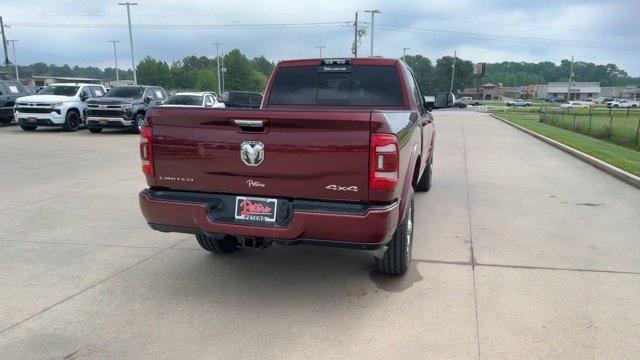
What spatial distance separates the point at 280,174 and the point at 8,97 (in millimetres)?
20768

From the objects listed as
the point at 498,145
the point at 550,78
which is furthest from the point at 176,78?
the point at 550,78

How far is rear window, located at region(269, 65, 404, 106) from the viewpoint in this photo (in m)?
5.15

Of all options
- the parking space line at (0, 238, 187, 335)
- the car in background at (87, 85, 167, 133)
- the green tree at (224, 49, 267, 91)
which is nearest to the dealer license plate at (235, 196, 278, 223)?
the parking space line at (0, 238, 187, 335)

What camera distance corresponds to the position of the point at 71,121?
59.7 ft

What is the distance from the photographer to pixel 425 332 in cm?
331

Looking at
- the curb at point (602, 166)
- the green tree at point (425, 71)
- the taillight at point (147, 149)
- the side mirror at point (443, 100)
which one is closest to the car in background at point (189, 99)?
the curb at point (602, 166)

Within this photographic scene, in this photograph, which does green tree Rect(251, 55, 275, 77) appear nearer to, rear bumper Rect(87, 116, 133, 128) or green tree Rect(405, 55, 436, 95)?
green tree Rect(405, 55, 436, 95)

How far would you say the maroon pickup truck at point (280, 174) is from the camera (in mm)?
3195

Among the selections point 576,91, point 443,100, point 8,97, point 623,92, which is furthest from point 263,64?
point 443,100

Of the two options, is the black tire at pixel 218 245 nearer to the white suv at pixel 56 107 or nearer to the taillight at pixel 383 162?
the taillight at pixel 383 162

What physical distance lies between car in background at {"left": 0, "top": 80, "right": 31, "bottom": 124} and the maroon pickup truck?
19.7 meters

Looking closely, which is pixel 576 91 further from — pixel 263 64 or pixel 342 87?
pixel 342 87

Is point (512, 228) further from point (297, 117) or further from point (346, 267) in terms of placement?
point (297, 117)

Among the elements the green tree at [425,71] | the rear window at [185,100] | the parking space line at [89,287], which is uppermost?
the green tree at [425,71]
